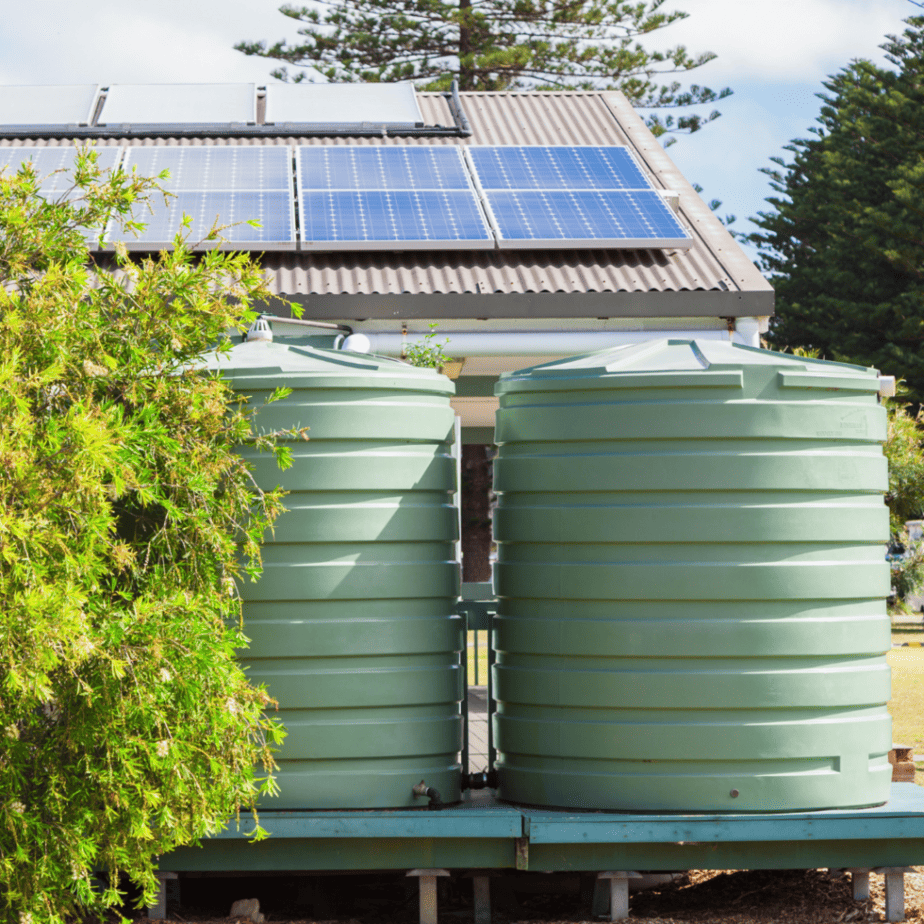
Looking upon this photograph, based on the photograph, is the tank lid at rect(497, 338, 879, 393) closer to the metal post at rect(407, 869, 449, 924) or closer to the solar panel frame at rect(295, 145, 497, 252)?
the metal post at rect(407, 869, 449, 924)

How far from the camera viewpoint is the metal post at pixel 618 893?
468 centimetres

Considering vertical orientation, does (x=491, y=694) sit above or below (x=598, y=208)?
below

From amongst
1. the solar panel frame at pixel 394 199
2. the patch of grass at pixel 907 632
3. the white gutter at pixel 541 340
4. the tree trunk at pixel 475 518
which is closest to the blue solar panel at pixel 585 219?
the solar panel frame at pixel 394 199

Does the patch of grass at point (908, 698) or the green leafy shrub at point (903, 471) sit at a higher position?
the green leafy shrub at point (903, 471)

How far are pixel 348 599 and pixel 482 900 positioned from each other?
1.34m

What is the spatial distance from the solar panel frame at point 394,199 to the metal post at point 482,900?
507cm

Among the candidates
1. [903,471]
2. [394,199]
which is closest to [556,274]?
[394,199]

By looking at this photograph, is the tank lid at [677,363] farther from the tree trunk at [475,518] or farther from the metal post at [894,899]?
the tree trunk at [475,518]

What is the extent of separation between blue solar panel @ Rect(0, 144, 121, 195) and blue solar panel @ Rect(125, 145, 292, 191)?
189mm

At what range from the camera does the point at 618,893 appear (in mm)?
4715

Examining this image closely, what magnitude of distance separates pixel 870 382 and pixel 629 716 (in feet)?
5.29

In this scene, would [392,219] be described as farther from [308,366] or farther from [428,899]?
[428,899]

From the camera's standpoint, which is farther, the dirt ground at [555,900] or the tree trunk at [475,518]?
the tree trunk at [475,518]

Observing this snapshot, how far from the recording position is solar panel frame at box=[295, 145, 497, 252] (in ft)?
29.3
